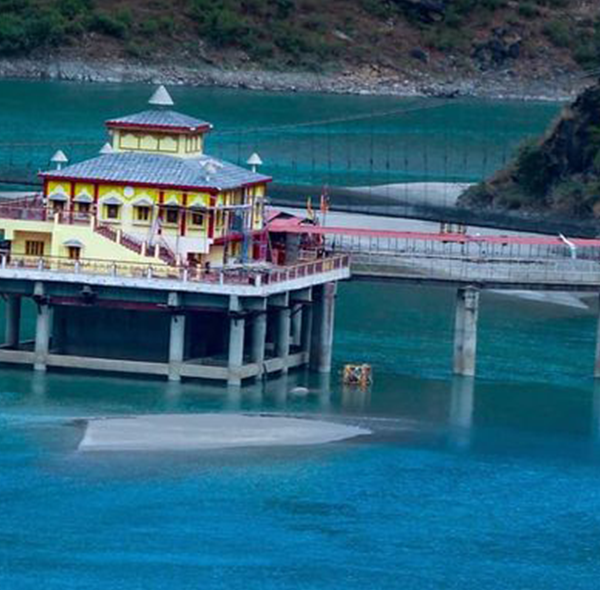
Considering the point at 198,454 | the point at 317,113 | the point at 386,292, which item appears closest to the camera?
the point at 198,454

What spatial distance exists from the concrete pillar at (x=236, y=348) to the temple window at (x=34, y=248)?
5.27 meters

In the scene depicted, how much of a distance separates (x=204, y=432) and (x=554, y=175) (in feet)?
167

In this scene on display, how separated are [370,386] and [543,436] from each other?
612cm

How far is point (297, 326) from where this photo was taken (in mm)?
101312

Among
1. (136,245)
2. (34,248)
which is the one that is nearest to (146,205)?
(136,245)

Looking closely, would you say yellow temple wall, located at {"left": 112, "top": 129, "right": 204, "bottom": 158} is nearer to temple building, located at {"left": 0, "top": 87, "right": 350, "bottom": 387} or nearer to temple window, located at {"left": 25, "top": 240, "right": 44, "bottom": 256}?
temple building, located at {"left": 0, "top": 87, "right": 350, "bottom": 387}

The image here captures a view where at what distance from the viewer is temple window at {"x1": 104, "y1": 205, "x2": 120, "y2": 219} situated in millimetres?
97000

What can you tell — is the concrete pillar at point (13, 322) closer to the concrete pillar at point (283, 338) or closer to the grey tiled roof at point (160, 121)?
the grey tiled roof at point (160, 121)

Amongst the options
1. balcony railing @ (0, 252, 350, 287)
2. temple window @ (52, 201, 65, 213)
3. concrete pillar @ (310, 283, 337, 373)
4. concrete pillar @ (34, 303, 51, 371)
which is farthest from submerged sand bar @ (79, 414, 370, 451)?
temple window @ (52, 201, 65, 213)

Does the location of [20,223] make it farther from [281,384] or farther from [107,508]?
[107,508]

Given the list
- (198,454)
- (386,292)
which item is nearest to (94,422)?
(198,454)

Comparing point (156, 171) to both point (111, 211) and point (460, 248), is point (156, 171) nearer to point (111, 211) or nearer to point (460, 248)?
→ point (111, 211)

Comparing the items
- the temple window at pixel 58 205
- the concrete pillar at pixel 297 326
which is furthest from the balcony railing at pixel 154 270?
the concrete pillar at pixel 297 326

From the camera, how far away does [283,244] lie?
328 ft
